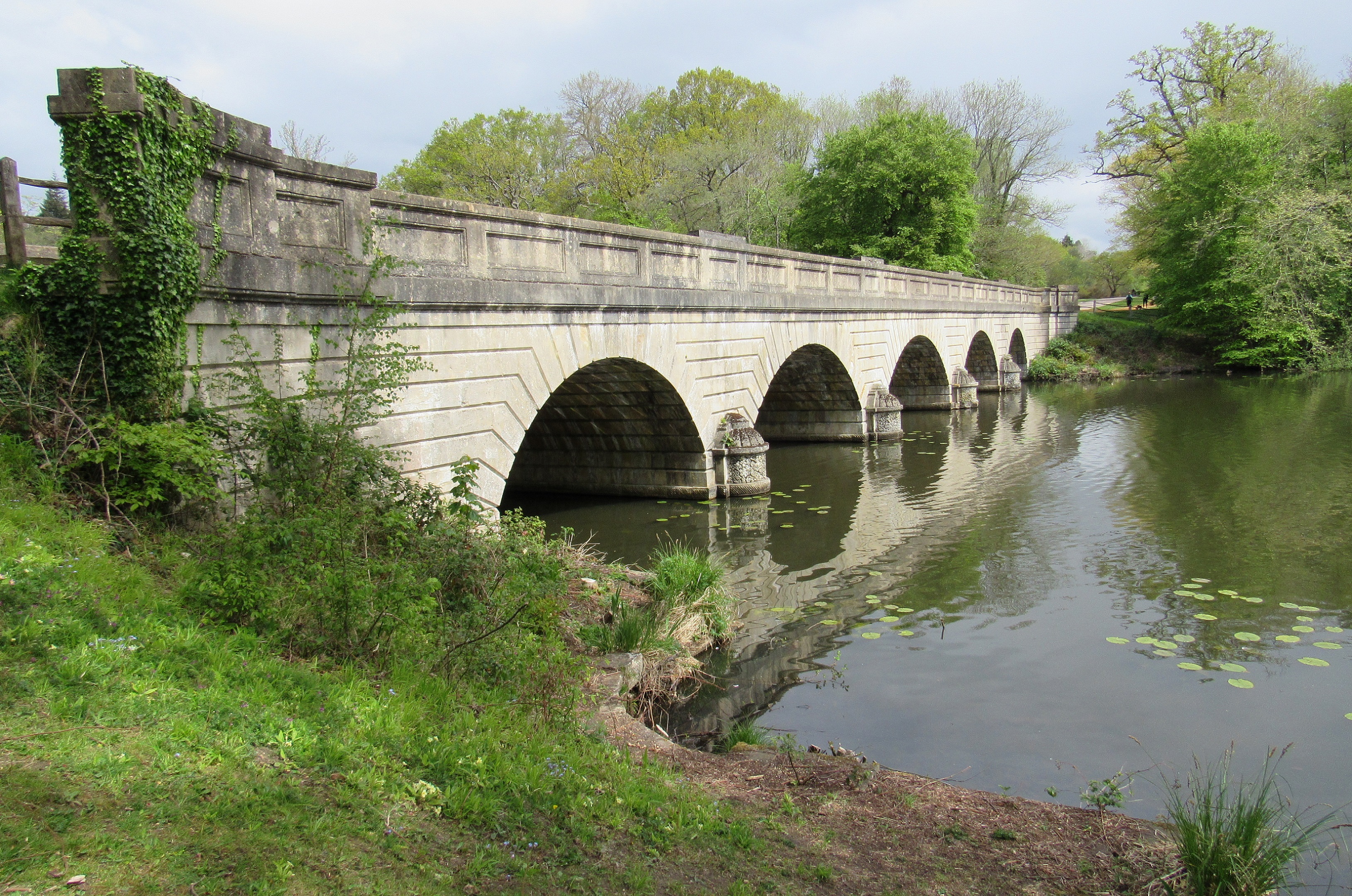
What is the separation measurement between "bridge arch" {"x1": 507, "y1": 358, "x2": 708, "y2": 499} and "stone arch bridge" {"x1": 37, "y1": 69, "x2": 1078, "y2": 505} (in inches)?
1.1

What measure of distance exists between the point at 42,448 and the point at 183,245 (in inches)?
57.6

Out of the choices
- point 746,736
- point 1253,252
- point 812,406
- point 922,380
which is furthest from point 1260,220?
point 746,736

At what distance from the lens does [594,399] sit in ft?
41.6

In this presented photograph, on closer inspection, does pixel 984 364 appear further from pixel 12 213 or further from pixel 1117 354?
pixel 12 213

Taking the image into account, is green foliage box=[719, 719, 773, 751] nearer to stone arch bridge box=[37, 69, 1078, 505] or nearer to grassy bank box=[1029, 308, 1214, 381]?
stone arch bridge box=[37, 69, 1078, 505]

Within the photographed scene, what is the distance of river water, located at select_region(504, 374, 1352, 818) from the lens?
5707 millimetres

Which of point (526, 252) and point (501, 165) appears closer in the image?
point (526, 252)

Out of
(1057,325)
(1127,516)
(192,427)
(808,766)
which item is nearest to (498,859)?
(808,766)

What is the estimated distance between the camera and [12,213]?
5730 mm

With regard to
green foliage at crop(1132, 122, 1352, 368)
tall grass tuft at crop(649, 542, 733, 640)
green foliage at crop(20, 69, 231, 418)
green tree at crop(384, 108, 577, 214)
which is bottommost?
tall grass tuft at crop(649, 542, 733, 640)

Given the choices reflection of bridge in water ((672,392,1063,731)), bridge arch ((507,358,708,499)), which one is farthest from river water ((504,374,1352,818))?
bridge arch ((507,358,708,499))

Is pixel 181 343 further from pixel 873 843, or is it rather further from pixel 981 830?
pixel 981 830

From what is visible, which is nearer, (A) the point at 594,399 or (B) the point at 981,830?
(B) the point at 981,830

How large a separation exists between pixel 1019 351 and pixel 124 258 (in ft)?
121
